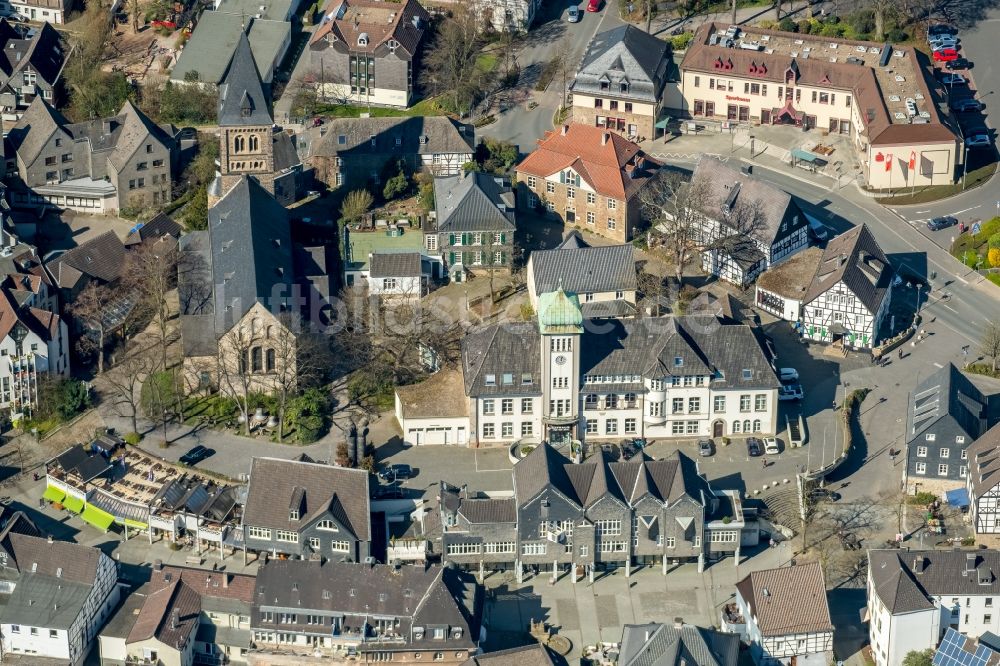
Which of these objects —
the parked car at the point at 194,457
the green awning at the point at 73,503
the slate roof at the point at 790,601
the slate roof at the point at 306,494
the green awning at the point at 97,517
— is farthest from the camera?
the parked car at the point at 194,457

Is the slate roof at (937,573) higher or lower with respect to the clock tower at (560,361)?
lower

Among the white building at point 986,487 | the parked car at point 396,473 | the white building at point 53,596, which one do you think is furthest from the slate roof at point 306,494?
the white building at point 986,487

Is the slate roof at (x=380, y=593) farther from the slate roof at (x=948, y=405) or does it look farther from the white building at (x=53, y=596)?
the slate roof at (x=948, y=405)

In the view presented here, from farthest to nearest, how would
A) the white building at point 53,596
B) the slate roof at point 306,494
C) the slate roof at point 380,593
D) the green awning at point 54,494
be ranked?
the green awning at point 54,494 < the slate roof at point 306,494 < the white building at point 53,596 < the slate roof at point 380,593

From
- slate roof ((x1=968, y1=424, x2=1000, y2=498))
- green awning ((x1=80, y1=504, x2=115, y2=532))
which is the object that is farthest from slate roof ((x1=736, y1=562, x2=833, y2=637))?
green awning ((x1=80, y1=504, x2=115, y2=532))

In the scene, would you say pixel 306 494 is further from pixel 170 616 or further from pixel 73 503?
pixel 73 503

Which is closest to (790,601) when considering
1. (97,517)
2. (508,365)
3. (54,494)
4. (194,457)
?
(508,365)

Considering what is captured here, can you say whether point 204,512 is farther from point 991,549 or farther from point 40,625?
point 991,549
